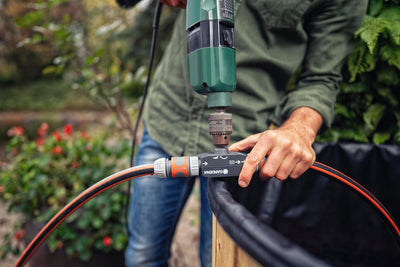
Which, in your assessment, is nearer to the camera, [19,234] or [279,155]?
[279,155]

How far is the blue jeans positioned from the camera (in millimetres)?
1032

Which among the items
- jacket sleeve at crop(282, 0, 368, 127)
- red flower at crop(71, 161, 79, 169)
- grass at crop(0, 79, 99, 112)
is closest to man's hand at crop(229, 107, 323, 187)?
jacket sleeve at crop(282, 0, 368, 127)

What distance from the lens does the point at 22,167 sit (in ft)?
5.55

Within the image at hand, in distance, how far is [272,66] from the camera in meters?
0.92

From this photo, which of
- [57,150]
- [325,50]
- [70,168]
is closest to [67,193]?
[70,168]

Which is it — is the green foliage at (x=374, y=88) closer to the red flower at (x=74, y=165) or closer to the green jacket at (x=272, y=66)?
the green jacket at (x=272, y=66)

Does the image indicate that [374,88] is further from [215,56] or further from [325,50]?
[215,56]

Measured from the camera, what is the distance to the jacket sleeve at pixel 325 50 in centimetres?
85

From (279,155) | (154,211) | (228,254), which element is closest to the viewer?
(228,254)

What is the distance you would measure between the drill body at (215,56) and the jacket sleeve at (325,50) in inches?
12.6

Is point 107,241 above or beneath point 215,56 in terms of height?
beneath

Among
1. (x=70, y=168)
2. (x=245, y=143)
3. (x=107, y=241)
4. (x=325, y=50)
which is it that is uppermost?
(x=325, y=50)

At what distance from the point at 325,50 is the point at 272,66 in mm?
181

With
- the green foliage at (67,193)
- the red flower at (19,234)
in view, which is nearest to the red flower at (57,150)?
the green foliage at (67,193)
